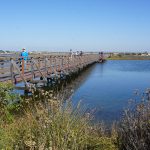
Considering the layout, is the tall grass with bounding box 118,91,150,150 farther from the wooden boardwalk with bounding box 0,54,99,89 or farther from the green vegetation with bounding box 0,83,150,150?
the wooden boardwalk with bounding box 0,54,99,89

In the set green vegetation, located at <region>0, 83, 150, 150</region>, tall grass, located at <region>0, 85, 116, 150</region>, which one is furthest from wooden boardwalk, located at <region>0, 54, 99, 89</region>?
green vegetation, located at <region>0, 83, 150, 150</region>

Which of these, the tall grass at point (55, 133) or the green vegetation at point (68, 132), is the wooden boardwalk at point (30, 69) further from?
the green vegetation at point (68, 132)

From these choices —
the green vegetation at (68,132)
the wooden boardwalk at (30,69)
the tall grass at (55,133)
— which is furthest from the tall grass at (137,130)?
the wooden boardwalk at (30,69)

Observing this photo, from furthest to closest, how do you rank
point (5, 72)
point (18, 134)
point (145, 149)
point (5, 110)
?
point (5, 72), point (5, 110), point (18, 134), point (145, 149)

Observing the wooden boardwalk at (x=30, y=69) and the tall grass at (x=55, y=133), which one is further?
the wooden boardwalk at (x=30, y=69)

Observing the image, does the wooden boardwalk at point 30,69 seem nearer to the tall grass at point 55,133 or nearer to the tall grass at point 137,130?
the tall grass at point 55,133

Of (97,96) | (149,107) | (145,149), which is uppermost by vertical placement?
(149,107)

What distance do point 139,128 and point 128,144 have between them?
0.40 m

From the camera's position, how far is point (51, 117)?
24.1 ft

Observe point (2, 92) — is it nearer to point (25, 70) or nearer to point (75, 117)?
point (75, 117)

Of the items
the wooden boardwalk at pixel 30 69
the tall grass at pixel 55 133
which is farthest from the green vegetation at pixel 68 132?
the wooden boardwalk at pixel 30 69

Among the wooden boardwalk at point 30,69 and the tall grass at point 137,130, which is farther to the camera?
the wooden boardwalk at point 30,69

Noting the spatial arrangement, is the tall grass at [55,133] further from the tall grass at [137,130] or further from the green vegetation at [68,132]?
the tall grass at [137,130]

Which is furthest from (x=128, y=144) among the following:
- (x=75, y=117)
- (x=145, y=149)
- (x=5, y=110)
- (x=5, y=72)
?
(x=5, y=72)
